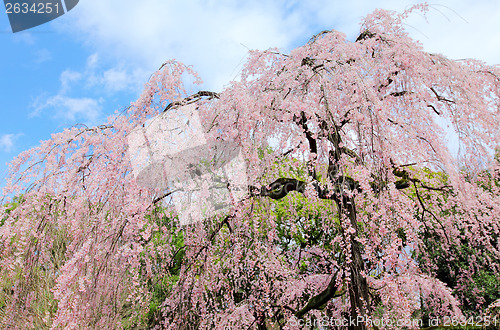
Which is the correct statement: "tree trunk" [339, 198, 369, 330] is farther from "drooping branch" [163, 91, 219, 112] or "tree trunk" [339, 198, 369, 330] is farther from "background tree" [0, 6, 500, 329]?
"drooping branch" [163, 91, 219, 112]

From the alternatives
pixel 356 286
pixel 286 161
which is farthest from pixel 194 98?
pixel 356 286

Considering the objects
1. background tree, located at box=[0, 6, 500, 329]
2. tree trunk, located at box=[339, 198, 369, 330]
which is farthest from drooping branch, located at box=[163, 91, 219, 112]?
tree trunk, located at box=[339, 198, 369, 330]

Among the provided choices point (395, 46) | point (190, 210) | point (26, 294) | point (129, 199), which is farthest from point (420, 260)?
point (26, 294)

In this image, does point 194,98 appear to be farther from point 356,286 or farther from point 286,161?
point 356,286

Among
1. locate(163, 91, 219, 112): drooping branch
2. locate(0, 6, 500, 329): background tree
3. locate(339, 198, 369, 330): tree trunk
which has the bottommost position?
locate(339, 198, 369, 330): tree trunk

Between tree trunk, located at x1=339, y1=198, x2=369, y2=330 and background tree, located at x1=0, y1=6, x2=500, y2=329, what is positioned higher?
background tree, located at x1=0, y1=6, x2=500, y2=329

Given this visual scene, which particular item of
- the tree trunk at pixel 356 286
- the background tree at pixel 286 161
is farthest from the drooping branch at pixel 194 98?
the tree trunk at pixel 356 286

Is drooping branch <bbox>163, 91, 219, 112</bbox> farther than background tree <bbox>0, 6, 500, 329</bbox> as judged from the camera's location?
Yes

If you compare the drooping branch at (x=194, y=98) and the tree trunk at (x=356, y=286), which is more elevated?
the drooping branch at (x=194, y=98)

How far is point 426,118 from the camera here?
4656 millimetres

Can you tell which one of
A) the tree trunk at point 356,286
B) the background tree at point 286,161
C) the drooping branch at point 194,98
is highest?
the drooping branch at point 194,98

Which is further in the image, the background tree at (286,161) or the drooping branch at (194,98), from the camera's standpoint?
the drooping branch at (194,98)

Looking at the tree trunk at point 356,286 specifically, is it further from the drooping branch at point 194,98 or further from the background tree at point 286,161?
the drooping branch at point 194,98

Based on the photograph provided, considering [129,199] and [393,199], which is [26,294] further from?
[393,199]
